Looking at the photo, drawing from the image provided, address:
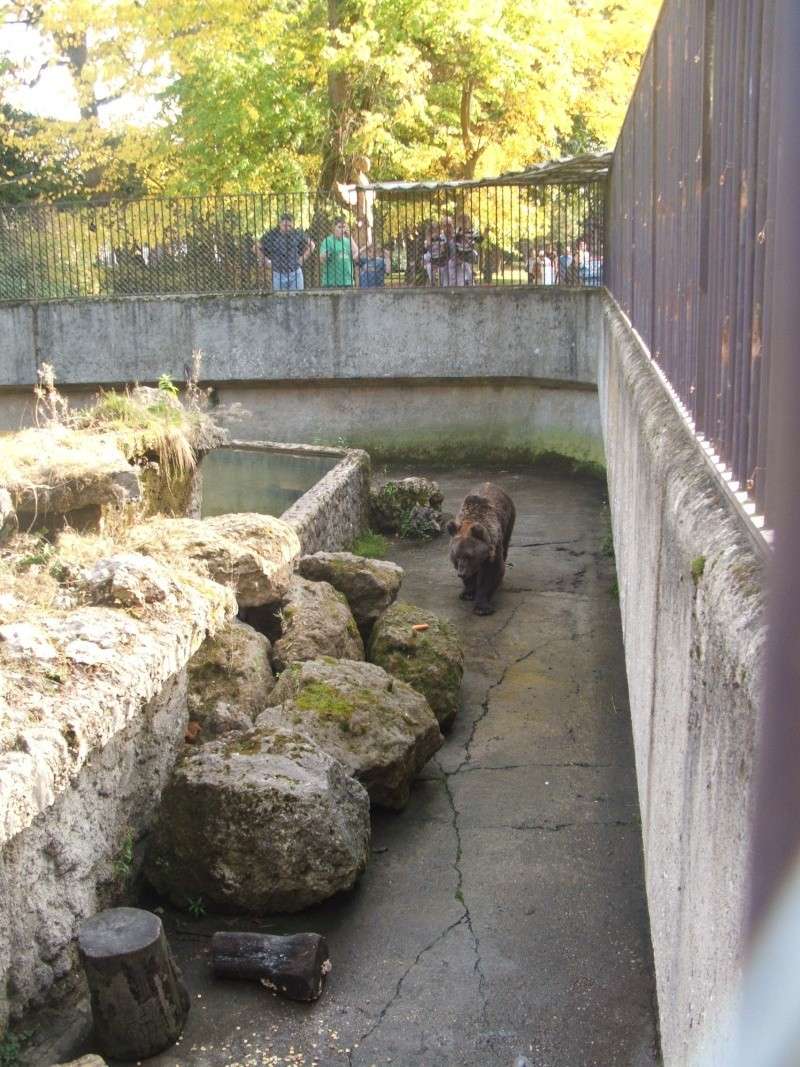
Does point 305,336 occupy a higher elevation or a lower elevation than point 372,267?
lower

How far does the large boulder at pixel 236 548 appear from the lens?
7691mm

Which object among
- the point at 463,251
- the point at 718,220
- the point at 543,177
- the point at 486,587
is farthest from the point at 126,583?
the point at 543,177

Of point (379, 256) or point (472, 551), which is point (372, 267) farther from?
point (472, 551)

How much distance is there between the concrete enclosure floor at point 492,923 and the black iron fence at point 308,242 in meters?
10.3

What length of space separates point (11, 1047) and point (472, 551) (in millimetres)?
6590

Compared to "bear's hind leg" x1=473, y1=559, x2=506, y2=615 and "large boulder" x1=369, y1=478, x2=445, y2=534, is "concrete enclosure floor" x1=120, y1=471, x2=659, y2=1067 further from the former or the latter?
"large boulder" x1=369, y1=478, x2=445, y2=534

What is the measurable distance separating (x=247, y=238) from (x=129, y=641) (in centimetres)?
1368

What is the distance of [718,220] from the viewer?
3.16 metres

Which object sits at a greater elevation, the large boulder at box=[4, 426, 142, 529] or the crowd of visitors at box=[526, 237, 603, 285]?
the crowd of visitors at box=[526, 237, 603, 285]

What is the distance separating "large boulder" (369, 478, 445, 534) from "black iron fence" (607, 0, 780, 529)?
7.59 meters

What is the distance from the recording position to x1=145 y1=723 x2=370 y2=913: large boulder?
5.36m

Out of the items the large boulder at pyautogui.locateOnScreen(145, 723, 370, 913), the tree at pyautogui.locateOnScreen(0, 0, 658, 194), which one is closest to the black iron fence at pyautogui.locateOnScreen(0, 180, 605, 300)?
the tree at pyautogui.locateOnScreen(0, 0, 658, 194)

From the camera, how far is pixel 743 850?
183cm

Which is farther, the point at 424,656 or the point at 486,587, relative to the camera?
the point at 486,587
